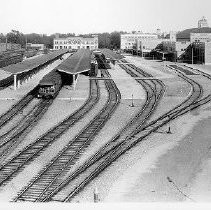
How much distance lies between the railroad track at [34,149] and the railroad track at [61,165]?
107 centimetres

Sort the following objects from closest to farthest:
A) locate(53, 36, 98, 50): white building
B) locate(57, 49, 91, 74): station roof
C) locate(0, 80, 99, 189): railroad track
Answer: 1. locate(0, 80, 99, 189): railroad track
2. locate(57, 49, 91, 74): station roof
3. locate(53, 36, 98, 50): white building

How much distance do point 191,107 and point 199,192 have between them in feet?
54.3

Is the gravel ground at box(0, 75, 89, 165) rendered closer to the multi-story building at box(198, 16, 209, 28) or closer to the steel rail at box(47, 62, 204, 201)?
the steel rail at box(47, 62, 204, 201)

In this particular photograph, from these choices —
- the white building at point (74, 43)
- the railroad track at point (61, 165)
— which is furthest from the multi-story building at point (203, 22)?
the railroad track at point (61, 165)

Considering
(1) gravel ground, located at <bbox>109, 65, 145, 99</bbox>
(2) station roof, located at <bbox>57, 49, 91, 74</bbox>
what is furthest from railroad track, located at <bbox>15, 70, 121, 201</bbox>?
(2) station roof, located at <bbox>57, 49, 91, 74</bbox>

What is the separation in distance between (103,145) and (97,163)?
109 inches

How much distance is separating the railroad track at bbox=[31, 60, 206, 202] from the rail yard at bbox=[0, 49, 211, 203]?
0.04 meters

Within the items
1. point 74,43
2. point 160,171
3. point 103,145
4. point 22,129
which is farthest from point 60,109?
point 74,43

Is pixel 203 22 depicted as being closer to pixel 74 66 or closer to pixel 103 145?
pixel 74 66

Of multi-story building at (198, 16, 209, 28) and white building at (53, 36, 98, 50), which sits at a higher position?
multi-story building at (198, 16, 209, 28)

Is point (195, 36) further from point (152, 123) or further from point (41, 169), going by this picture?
point (41, 169)

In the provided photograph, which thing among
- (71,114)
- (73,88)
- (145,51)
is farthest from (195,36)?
(71,114)

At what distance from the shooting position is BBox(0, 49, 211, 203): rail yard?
45.2 ft

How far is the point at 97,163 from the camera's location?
16.6m
